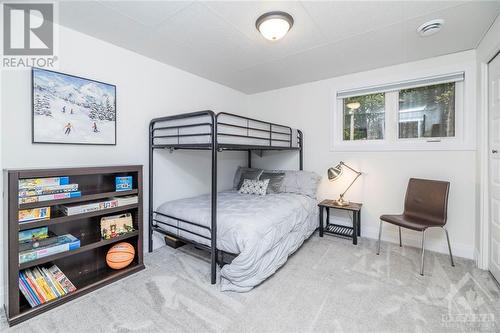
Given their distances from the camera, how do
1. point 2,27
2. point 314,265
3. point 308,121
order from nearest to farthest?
point 2,27
point 314,265
point 308,121

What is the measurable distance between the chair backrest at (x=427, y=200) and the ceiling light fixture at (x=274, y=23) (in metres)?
2.28

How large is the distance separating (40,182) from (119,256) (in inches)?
36.2

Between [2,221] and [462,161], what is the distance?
4.43 meters

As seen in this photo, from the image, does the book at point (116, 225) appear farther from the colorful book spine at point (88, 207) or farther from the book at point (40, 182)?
the book at point (40, 182)

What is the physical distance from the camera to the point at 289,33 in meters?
2.12

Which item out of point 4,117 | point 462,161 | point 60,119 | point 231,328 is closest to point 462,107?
point 462,161

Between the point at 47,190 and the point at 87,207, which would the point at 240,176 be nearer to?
the point at 87,207

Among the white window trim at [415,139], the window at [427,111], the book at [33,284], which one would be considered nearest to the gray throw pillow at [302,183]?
the white window trim at [415,139]

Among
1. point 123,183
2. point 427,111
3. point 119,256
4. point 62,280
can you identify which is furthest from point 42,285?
point 427,111

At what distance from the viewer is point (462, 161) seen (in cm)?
253

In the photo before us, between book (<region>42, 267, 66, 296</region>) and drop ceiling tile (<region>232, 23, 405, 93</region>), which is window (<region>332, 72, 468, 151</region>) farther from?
book (<region>42, 267, 66, 296</region>)

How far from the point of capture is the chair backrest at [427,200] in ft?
7.82

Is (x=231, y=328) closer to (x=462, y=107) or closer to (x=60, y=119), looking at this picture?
(x=60, y=119)

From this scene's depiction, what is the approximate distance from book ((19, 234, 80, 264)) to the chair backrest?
3.44 meters
